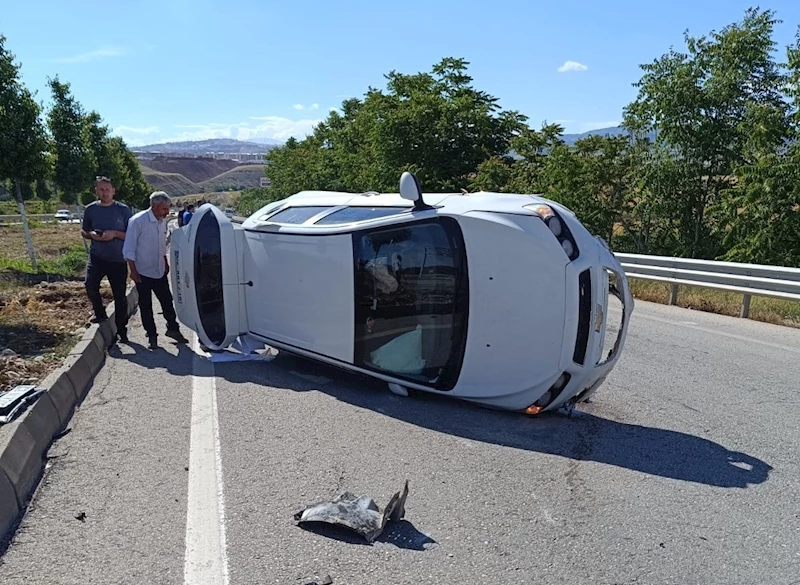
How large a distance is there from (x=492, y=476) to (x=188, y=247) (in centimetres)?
453

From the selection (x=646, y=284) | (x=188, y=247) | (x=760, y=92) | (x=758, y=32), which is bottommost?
(x=646, y=284)

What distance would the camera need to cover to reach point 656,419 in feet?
17.3

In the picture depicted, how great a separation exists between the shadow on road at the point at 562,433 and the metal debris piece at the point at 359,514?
4.48 ft

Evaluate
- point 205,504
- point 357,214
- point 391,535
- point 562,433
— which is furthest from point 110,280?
point 391,535

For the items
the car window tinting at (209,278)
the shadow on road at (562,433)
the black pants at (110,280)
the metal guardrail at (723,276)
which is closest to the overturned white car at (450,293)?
the shadow on road at (562,433)

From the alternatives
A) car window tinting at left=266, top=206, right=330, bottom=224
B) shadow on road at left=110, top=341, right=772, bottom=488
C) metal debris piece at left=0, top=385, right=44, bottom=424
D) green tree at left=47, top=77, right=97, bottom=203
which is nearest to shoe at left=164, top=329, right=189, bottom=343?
shadow on road at left=110, top=341, right=772, bottom=488

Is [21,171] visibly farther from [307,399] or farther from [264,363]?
[307,399]

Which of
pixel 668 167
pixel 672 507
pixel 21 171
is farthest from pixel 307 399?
pixel 668 167

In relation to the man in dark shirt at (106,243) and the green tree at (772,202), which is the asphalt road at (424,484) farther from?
the green tree at (772,202)

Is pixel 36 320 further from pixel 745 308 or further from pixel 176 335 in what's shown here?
pixel 745 308

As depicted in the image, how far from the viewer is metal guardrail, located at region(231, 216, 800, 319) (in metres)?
9.80

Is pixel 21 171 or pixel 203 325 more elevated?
pixel 21 171

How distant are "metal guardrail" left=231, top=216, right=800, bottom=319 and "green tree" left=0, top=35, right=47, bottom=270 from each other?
621 centimetres

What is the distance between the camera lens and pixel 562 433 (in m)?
4.95
